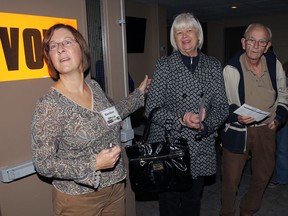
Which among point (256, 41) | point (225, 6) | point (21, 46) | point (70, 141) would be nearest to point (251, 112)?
point (256, 41)

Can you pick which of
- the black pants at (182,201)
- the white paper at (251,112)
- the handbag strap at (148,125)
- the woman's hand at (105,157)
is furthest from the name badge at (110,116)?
the white paper at (251,112)

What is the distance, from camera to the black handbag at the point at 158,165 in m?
1.65

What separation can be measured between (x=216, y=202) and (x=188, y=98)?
1.72 metres

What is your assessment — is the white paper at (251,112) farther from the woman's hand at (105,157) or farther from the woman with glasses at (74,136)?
the woman's hand at (105,157)

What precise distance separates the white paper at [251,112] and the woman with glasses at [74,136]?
0.99 m

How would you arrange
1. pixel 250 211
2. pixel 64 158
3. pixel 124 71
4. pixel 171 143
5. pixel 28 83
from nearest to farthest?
pixel 64 158 → pixel 28 83 → pixel 171 143 → pixel 124 71 → pixel 250 211

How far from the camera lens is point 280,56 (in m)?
9.19

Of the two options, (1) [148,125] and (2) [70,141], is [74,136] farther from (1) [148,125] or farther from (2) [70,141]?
(1) [148,125]

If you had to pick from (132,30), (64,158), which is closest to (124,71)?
(64,158)

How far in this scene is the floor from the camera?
2.81 meters

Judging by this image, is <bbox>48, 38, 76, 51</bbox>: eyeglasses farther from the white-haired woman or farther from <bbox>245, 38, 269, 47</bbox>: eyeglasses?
<bbox>245, 38, 269, 47</bbox>: eyeglasses

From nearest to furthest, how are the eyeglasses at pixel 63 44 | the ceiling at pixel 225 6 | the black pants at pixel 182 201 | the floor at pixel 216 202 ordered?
the eyeglasses at pixel 63 44 < the black pants at pixel 182 201 < the floor at pixel 216 202 < the ceiling at pixel 225 6

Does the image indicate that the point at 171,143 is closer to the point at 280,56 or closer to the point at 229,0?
the point at 229,0

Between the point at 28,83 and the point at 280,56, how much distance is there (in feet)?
30.4
